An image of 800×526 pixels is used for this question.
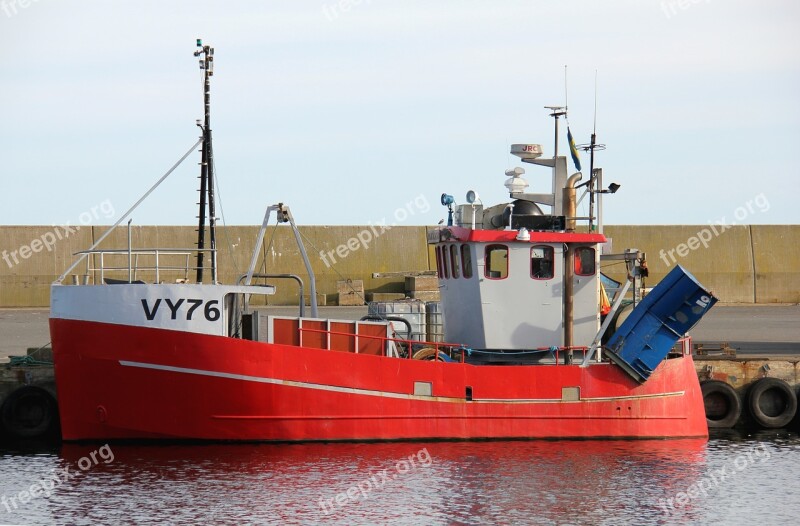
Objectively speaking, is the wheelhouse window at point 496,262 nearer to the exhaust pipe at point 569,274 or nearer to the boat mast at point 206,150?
the exhaust pipe at point 569,274

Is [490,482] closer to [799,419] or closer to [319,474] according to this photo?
[319,474]

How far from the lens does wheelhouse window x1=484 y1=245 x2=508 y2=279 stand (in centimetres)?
2078

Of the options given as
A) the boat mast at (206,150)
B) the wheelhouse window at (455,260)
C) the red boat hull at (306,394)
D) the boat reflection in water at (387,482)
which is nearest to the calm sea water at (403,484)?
the boat reflection in water at (387,482)

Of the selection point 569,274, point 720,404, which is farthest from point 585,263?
point 720,404

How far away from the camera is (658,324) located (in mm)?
20531

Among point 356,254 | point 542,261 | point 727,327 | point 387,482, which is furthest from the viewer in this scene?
point 356,254

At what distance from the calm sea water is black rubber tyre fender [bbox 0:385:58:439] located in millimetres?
1115

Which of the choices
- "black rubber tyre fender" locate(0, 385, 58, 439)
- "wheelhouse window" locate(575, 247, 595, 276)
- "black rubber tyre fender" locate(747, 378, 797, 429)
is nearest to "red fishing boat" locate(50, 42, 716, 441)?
"wheelhouse window" locate(575, 247, 595, 276)

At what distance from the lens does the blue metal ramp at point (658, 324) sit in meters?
20.4

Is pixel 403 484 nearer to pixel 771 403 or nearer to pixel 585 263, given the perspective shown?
pixel 585 263

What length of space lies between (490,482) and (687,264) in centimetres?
2675

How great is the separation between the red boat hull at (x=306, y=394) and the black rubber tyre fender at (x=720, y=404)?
10.1ft

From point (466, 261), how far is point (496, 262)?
0.56 m

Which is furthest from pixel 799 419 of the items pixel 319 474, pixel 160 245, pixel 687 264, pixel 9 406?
pixel 160 245
